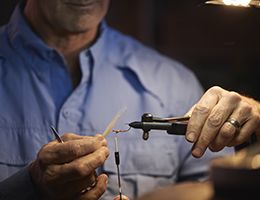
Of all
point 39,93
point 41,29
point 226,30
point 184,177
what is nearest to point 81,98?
point 39,93

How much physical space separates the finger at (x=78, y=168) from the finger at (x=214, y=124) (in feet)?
0.81

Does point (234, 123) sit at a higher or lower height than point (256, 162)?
lower

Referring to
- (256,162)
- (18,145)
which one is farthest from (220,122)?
(18,145)

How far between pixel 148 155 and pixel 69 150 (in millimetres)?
671

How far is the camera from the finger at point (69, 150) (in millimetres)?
1384

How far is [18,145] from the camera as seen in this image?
6.11 feet

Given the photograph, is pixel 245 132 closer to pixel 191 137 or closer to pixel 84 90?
pixel 191 137

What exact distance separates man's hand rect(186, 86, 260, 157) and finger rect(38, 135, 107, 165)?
0.82 ft

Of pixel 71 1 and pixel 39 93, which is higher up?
pixel 71 1

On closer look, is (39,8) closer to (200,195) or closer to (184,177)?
(184,177)

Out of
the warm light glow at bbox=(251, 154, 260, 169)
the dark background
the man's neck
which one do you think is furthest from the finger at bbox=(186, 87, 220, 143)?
the dark background

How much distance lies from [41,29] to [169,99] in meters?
0.56

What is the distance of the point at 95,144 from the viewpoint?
55.3 inches

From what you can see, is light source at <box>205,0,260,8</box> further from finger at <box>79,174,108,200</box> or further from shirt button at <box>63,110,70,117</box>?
shirt button at <box>63,110,70,117</box>
